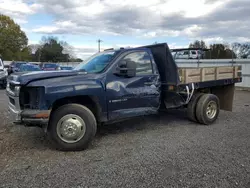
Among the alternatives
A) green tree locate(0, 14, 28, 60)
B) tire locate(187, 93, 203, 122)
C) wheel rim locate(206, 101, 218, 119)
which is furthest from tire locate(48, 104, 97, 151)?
green tree locate(0, 14, 28, 60)

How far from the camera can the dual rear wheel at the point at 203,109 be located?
6.73 m

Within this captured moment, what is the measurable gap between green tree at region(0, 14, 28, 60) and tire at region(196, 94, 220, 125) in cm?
5938

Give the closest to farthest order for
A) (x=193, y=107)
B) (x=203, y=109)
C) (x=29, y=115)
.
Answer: (x=29, y=115), (x=203, y=109), (x=193, y=107)

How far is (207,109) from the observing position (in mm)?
6879

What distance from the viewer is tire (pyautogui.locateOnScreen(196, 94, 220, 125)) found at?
6.72 m

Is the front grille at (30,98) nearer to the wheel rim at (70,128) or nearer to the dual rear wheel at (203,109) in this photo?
the wheel rim at (70,128)

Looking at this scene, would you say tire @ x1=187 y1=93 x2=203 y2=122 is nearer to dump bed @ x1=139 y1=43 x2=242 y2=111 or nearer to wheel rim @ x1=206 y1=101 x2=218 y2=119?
dump bed @ x1=139 y1=43 x2=242 y2=111

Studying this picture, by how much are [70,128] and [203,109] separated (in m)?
3.61

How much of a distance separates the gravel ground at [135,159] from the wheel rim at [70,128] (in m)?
0.27

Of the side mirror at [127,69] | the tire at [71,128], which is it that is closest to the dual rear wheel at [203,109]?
the side mirror at [127,69]

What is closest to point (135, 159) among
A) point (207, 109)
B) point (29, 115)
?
point (29, 115)

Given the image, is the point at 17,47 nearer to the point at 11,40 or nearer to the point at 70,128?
the point at 11,40

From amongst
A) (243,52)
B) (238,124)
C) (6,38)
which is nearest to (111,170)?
(238,124)

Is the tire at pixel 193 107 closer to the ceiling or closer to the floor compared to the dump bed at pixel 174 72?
closer to the floor
